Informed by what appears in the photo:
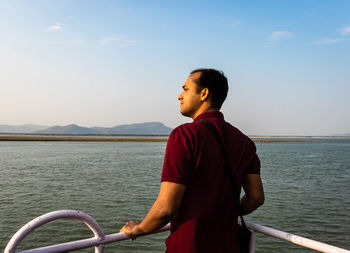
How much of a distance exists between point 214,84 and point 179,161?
2.24 feet

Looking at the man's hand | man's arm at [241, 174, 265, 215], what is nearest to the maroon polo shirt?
the man's hand

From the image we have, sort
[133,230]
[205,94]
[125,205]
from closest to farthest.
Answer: [133,230]
[205,94]
[125,205]

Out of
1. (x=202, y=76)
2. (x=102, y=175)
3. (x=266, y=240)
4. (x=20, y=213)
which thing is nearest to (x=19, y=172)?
(x=102, y=175)

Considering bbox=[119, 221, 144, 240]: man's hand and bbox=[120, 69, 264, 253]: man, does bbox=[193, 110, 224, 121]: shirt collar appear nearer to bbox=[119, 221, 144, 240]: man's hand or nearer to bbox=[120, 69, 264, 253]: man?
bbox=[120, 69, 264, 253]: man

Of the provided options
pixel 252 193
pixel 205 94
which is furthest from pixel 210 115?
pixel 252 193

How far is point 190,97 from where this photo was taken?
84.7 inches

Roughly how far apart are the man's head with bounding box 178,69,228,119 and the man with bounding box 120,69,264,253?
105mm

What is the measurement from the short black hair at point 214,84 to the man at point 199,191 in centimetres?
13

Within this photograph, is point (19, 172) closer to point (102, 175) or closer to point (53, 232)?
point (102, 175)

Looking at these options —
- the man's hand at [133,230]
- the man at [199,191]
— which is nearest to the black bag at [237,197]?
the man at [199,191]

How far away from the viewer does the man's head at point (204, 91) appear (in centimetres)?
211

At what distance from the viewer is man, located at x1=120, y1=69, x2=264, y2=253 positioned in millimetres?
1759

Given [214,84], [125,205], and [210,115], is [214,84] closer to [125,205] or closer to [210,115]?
[210,115]

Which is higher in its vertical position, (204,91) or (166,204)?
(204,91)
